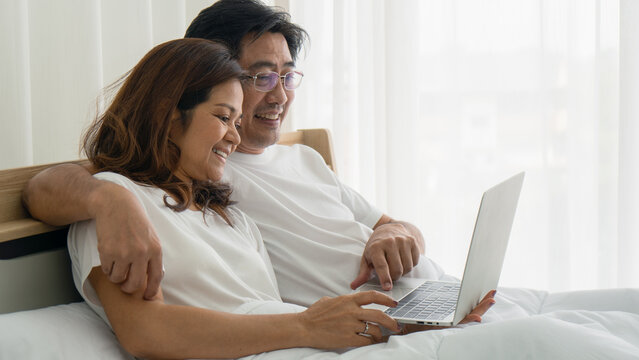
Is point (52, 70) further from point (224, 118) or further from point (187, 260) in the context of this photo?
point (187, 260)

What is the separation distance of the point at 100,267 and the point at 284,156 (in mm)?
771

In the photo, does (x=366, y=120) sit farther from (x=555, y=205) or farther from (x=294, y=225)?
(x=294, y=225)

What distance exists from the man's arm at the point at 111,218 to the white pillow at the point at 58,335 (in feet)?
0.39

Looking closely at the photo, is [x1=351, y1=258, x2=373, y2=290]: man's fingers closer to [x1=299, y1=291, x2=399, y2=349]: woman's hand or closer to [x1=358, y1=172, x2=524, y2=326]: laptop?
[x1=358, y1=172, x2=524, y2=326]: laptop

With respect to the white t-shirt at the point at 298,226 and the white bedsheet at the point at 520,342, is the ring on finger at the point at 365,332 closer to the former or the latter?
the white bedsheet at the point at 520,342

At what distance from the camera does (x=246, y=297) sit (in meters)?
1.09

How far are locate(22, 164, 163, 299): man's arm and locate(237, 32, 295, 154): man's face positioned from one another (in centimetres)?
57

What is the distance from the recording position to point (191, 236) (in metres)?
1.06

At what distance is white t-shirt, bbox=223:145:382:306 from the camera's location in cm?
140

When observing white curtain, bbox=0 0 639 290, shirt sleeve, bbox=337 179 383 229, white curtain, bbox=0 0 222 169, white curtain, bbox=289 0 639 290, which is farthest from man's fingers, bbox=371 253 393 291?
white curtain, bbox=289 0 639 290

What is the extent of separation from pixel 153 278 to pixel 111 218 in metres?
0.11

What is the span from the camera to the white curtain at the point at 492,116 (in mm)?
2307

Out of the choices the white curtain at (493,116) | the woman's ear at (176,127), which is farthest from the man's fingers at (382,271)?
the white curtain at (493,116)

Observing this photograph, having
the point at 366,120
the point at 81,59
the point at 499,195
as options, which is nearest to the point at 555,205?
the point at 366,120
